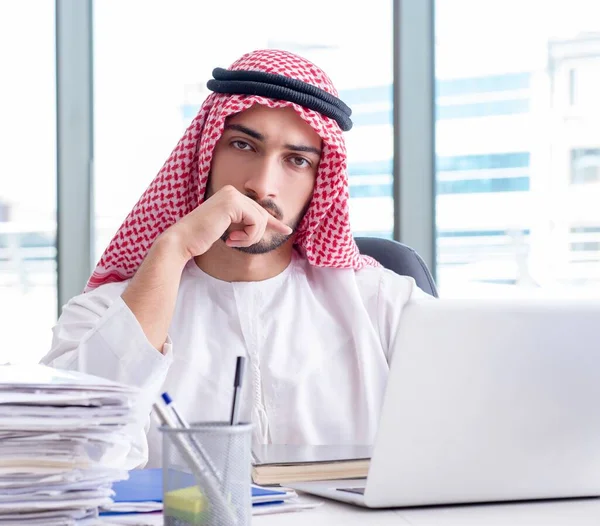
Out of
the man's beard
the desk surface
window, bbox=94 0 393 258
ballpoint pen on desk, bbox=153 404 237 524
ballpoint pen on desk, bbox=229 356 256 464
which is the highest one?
window, bbox=94 0 393 258

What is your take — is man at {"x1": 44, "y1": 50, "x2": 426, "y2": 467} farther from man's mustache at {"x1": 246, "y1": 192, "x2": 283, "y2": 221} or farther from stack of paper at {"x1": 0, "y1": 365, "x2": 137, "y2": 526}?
stack of paper at {"x1": 0, "y1": 365, "x2": 137, "y2": 526}

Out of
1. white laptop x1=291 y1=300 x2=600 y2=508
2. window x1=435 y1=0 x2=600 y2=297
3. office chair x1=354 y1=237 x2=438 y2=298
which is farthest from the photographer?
window x1=435 y1=0 x2=600 y2=297

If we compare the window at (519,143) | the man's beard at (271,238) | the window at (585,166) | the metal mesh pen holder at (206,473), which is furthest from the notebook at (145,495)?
the window at (585,166)

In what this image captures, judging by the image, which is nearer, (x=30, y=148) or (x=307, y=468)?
(x=307, y=468)

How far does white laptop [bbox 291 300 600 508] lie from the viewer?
96cm

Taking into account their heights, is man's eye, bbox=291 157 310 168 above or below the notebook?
above

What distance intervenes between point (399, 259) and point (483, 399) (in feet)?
4.01

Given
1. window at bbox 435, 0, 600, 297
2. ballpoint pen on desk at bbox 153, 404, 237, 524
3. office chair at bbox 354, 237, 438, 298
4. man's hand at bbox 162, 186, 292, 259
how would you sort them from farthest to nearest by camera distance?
window at bbox 435, 0, 600, 297, office chair at bbox 354, 237, 438, 298, man's hand at bbox 162, 186, 292, 259, ballpoint pen on desk at bbox 153, 404, 237, 524

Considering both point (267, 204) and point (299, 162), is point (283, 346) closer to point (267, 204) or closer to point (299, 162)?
point (267, 204)

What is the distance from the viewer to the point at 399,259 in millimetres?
2188

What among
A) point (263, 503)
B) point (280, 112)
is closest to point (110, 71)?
point (280, 112)

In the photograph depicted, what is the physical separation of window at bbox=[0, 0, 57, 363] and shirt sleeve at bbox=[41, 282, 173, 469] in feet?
5.77

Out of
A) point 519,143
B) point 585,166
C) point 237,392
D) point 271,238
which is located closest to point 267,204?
point 271,238

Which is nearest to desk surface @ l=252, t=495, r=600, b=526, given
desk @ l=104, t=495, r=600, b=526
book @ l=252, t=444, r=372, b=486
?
desk @ l=104, t=495, r=600, b=526
